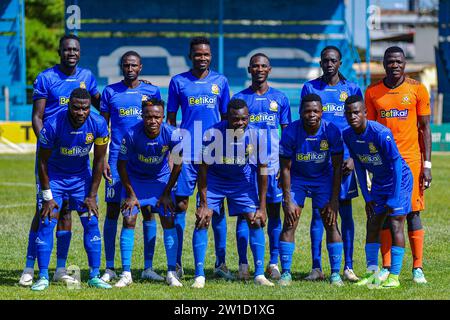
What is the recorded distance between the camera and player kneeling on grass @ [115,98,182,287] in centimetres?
871

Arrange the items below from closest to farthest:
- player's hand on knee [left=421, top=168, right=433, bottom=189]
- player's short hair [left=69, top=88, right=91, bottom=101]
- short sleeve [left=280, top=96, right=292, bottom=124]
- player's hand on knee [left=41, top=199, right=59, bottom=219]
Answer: player's short hair [left=69, top=88, right=91, bottom=101] → player's hand on knee [left=41, top=199, right=59, bottom=219] → player's hand on knee [left=421, top=168, right=433, bottom=189] → short sleeve [left=280, top=96, right=292, bottom=124]

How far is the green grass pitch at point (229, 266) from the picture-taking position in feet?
26.6

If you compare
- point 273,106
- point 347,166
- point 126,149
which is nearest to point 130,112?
point 126,149

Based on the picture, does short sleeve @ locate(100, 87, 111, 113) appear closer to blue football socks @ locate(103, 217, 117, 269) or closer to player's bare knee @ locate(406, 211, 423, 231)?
blue football socks @ locate(103, 217, 117, 269)

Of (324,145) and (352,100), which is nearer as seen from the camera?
(352,100)

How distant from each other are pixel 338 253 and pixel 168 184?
1.79 m

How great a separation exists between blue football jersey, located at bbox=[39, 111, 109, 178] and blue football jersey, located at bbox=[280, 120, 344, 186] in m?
1.78

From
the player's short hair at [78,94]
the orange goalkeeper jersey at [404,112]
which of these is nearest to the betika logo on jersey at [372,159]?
the orange goalkeeper jersey at [404,112]

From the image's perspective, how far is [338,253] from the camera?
8.86m

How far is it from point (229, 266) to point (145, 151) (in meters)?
2.00

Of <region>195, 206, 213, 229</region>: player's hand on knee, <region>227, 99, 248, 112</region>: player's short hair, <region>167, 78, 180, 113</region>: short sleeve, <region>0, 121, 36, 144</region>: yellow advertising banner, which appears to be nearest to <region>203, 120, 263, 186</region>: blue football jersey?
<region>227, 99, 248, 112</region>: player's short hair

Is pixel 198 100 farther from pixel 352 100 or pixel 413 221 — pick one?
pixel 413 221

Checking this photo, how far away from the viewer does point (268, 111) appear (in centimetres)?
943
